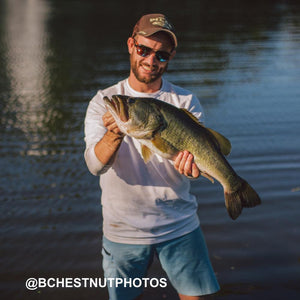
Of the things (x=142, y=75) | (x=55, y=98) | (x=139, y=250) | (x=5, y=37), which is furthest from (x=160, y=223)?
(x=5, y=37)

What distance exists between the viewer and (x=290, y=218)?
736 centimetres

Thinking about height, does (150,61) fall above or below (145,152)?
above

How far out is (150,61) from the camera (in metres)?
4.09

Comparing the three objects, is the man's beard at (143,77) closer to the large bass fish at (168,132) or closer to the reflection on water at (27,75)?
the large bass fish at (168,132)

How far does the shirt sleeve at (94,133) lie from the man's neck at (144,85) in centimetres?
34

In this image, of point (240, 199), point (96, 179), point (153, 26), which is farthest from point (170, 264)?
point (96, 179)

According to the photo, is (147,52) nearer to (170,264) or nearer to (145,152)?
(145,152)

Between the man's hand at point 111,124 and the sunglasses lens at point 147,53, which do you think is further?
the sunglasses lens at point 147,53

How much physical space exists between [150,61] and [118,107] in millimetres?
716

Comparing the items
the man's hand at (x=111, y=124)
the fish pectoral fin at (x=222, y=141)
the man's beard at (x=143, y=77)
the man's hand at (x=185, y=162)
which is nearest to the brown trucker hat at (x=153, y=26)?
the man's beard at (x=143, y=77)

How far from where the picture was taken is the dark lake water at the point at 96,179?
6.33 m

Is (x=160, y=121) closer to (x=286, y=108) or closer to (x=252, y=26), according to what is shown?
(x=286, y=108)

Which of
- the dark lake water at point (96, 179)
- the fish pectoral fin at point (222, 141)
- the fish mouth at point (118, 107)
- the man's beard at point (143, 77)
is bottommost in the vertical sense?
the dark lake water at point (96, 179)

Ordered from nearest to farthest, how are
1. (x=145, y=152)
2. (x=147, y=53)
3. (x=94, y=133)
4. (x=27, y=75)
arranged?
1. (x=145, y=152)
2. (x=94, y=133)
3. (x=147, y=53)
4. (x=27, y=75)
